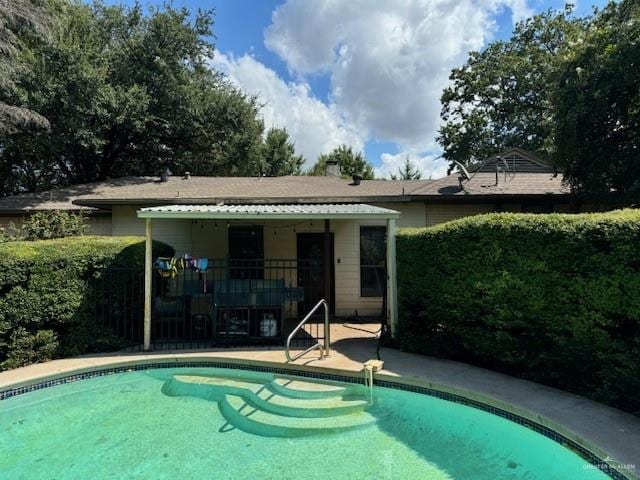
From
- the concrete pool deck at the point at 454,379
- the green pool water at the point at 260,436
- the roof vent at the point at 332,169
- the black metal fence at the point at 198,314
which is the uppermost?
the roof vent at the point at 332,169

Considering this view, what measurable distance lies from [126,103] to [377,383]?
1695cm

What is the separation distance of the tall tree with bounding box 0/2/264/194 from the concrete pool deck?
486 inches

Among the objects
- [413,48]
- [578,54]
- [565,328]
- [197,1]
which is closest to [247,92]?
[197,1]

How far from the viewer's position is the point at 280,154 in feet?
106

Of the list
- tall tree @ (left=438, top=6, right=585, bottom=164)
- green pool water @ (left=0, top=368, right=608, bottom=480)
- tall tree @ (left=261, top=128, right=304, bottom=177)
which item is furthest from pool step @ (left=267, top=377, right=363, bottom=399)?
tall tree @ (left=261, top=128, right=304, bottom=177)

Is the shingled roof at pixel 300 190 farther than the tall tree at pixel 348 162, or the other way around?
the tall tree at pixel 348 162

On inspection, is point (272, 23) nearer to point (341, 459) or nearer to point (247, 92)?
point (247, 92)

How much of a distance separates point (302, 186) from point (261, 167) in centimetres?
1365

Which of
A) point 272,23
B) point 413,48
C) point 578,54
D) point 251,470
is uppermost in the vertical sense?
point 272,23

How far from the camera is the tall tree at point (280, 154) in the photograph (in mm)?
31638

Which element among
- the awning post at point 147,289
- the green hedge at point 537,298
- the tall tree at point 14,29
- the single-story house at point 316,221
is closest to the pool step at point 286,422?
the green hedge at point 537,298

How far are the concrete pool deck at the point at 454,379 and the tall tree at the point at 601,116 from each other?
273 inches

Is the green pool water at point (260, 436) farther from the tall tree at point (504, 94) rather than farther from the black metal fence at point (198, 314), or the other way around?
the tall tree at point (504, 94)

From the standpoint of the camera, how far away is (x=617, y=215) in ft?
16.6
